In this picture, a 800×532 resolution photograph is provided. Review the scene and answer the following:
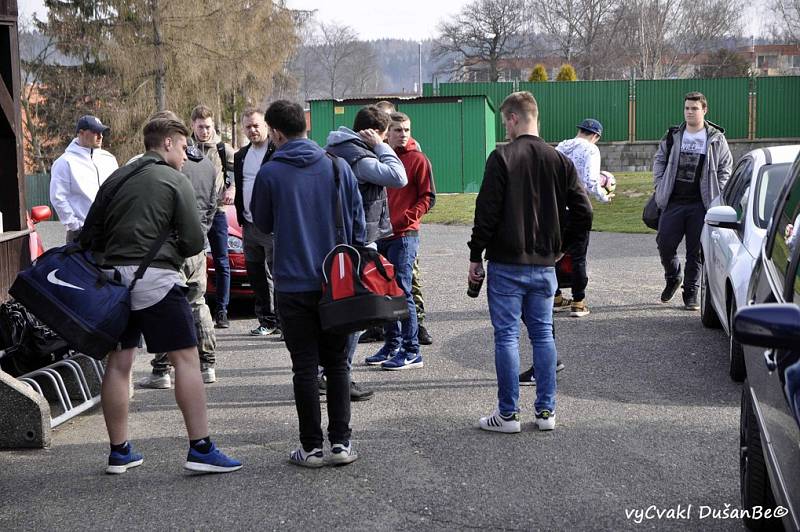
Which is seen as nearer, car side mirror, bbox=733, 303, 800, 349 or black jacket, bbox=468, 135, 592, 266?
car side mirror, bbox=733, 303, 800, 349

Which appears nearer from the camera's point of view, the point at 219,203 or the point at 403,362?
the point at 403,362

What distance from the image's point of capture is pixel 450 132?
1130 inches

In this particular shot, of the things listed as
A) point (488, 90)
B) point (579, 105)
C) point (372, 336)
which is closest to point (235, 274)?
point (372, 336)

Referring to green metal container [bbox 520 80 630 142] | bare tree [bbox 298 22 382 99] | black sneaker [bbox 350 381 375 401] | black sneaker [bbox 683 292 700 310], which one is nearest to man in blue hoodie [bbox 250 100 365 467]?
black sneaker [bbox 350 381 375 401]

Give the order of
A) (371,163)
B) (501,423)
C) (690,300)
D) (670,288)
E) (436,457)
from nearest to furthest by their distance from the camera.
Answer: (436,457), (501,423), (371,163), (690,300), (670,288)

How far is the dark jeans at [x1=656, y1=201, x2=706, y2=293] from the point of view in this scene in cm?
978

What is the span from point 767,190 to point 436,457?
3.80m

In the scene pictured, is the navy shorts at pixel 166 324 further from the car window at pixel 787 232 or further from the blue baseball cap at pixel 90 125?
the blue baseball cap at pixel 90 125

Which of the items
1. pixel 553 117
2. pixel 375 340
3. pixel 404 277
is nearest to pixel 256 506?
pixel 404 277

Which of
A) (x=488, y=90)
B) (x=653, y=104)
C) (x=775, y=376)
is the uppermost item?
(x=488, y=90)

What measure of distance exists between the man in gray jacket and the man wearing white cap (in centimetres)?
521

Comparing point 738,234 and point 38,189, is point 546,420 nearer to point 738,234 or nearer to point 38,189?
point 738,234

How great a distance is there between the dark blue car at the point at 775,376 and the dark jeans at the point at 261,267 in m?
4.79

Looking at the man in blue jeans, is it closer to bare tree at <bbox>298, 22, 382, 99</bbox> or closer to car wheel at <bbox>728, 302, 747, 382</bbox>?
car wheel at <bbox>728, 302, 747, 382</bbox>
